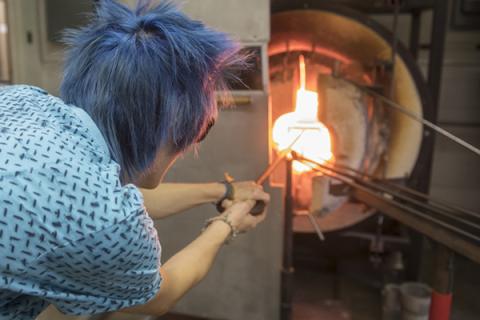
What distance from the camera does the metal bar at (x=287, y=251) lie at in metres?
1.28

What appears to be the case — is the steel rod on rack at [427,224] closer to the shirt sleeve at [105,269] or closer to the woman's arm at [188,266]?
the woman's arm at [188,266]

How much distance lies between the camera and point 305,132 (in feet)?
3.99

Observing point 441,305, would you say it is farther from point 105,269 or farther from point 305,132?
Answer: point 105,269

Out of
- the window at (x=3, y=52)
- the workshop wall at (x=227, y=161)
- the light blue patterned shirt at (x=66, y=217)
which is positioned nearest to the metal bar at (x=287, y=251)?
the workshop wall at (x=227, y=161)

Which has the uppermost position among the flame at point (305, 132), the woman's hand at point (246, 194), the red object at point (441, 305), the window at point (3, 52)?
the window at point (3, 52)

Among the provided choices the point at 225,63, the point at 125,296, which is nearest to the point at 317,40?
the point at 225,63

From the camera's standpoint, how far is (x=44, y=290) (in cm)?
60

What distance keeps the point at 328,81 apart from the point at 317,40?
0.20 meters

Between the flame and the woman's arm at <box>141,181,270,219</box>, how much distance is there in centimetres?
16

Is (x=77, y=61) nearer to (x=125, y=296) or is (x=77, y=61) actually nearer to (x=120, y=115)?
(x=120, y=115)

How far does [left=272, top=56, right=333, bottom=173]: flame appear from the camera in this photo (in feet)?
3.96

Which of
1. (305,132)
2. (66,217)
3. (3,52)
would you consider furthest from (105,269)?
(3,52)

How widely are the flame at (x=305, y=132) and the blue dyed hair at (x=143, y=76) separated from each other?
Result: 21.0 inches

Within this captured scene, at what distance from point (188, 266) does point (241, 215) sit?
21cm
